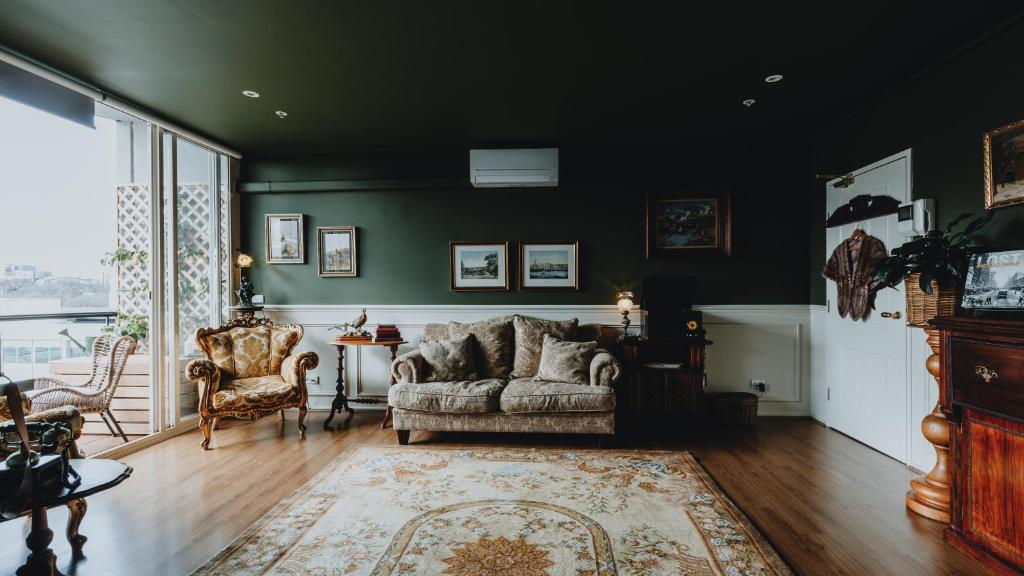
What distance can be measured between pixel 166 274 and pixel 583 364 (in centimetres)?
349

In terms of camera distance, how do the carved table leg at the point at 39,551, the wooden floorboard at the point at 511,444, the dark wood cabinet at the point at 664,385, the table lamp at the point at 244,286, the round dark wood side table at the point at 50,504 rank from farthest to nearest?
1. the table lamp at the point at 244,286
2. the dark wood cabinet at the point at 664,385
3. the wooden floorboard at the point at 511,444
4. the carved table leg at the point at 39,551
5. the round dark wood side table at the point at 50,504

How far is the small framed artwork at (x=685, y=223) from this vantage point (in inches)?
180

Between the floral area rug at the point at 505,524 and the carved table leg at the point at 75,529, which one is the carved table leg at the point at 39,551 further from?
the floral area rug at the point at 505,524

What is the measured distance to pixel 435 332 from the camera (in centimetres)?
452

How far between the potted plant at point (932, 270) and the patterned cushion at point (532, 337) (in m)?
2.32

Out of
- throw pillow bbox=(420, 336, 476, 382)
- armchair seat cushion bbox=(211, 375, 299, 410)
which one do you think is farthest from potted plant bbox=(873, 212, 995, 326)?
armchair seat cushion bbox=(211, 375, 299, 410)

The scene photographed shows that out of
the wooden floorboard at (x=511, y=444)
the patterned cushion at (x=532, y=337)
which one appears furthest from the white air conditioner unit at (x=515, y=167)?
the wooden floorboard at (x=511, y=444)

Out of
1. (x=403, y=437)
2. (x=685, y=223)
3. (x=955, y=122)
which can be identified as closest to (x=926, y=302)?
(x=955, y=122)

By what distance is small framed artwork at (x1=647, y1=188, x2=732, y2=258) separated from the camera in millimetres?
4570

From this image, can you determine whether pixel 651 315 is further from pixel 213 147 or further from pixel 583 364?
pixel 213 147

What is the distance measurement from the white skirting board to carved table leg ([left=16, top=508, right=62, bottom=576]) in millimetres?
2801

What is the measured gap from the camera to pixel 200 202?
458cm

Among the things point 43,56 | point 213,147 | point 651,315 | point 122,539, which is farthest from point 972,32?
point 213,147

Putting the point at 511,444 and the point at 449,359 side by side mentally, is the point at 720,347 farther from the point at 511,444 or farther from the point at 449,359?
the point at 449,359
